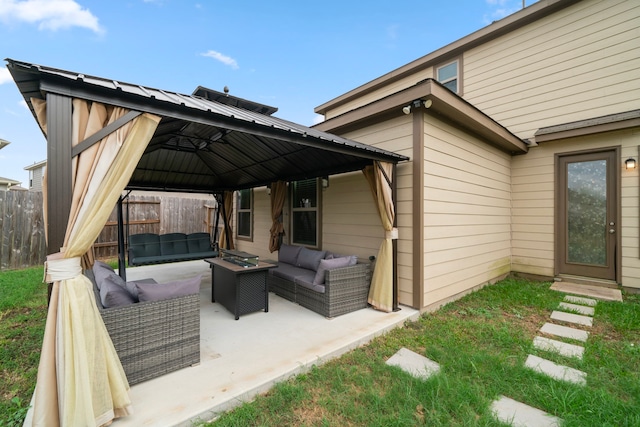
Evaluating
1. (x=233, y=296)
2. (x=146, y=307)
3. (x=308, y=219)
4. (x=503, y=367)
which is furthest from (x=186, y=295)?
(x=308, y=219)

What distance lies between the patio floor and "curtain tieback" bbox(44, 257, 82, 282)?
966 mm

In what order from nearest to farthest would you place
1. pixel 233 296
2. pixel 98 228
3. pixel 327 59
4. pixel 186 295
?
pixel 98 228, pixel 186 295, pixel 233 296, pixel 327 59

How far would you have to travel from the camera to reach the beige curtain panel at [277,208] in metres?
5.97

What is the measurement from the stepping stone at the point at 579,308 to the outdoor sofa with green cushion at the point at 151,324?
192 inches

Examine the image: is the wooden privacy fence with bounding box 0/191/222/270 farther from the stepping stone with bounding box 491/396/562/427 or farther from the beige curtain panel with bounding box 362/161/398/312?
the stepping stone with bounding box 491/396/562/427

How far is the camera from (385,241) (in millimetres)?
3744

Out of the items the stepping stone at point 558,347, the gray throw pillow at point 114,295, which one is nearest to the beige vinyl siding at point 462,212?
the stepping stone at point 558,347

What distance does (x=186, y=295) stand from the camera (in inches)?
92.6

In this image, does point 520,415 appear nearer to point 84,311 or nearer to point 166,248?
point 84,311

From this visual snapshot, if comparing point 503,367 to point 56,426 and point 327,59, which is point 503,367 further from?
point 327,59

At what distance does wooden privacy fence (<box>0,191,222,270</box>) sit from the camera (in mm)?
6117

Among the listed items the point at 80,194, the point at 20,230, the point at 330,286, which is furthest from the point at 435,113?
the point at 20,230

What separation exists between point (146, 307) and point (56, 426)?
776 millimetres

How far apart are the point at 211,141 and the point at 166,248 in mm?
3362
